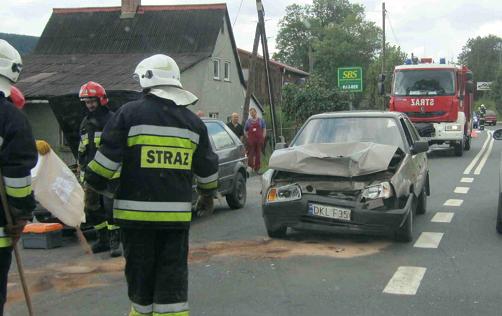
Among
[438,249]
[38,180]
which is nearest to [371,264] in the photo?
[438,249]

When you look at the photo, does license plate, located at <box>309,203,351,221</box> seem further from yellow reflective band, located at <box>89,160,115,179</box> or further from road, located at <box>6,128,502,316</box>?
yellow reflective band, located at <box>89,160,115,179</box>

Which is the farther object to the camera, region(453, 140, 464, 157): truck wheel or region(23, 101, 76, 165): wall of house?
region(23, 101, 76, 165): wall of house

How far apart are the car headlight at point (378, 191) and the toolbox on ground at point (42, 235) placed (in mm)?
3743

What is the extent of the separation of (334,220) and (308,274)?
124cm

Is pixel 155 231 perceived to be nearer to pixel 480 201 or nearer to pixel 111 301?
pixel 111 301

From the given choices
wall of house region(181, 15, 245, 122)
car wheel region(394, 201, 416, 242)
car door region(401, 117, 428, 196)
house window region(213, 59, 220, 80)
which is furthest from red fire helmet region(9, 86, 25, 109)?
house window region(213, 59, 220, 80)

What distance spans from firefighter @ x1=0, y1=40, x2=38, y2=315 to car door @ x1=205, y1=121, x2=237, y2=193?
6422mm

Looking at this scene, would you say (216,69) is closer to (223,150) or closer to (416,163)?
(223,150)

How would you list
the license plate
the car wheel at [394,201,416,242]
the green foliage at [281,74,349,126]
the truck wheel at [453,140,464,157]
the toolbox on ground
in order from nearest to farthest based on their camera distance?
the license plate, the car wheel at [394,201,416,242], the toolbox on ground, the truck wheel at [453,140,464,157], the green foliage at [281,74,349,126]

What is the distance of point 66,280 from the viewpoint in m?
6.38

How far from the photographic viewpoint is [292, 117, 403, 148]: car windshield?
28.5 ft

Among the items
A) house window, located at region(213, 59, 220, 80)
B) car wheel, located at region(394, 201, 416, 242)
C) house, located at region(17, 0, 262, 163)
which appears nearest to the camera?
car wheel, located at region(394, 201, 416, 242)

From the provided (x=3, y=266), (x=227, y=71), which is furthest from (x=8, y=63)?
(x=227, y=71)

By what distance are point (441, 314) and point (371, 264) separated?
1.69 metres
